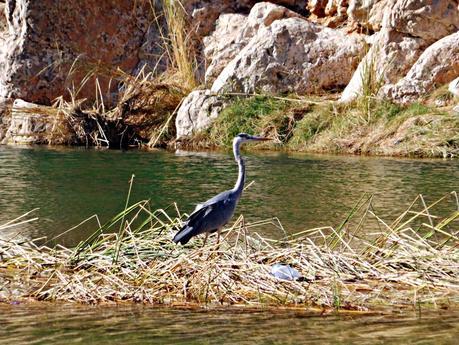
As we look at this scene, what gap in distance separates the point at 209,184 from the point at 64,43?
37.2ft

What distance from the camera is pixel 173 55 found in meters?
21.3

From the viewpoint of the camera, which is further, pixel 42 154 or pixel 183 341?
pixel 42 154

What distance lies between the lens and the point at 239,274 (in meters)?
6.36

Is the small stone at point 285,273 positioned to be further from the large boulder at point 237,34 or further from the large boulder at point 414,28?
the large boulder at point 237,34

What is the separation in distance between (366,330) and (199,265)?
60.1 inches

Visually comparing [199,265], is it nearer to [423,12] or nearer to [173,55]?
[423,12]

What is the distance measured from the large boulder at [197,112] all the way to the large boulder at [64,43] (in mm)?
3523

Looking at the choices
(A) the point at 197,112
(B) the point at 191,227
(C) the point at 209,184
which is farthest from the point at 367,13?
(B) the point at 191,227

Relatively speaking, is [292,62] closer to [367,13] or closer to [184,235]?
[367,13]

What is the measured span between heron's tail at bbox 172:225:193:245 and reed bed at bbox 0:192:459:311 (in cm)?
11

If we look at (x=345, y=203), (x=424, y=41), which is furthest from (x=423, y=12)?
(x=345, y=203)

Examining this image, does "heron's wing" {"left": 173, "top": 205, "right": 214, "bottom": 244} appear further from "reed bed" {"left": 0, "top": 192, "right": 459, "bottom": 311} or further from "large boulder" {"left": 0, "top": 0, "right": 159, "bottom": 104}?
"large boulder" {"left": 0, "top": 0, "right": 159, "bottom": 104}

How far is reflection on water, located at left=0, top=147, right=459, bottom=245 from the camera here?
386 inches

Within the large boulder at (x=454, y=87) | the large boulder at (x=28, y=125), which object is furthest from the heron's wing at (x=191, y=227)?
the large boulder at (x=28, y=125)
